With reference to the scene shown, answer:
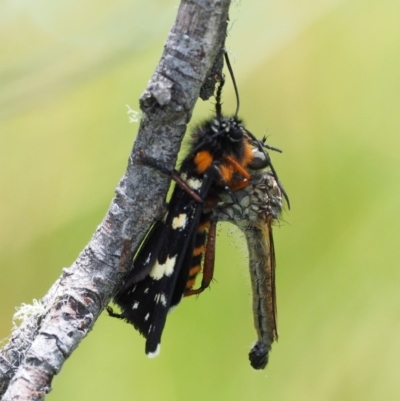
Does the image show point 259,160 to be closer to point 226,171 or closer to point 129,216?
point 226,171

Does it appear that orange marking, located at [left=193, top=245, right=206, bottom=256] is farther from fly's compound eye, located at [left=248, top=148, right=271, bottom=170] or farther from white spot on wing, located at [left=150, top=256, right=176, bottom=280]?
fly's compound eye, located at [left=248, top=148, right=271, bottom=170]

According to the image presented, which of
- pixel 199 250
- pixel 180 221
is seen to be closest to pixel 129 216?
pixel 180 221

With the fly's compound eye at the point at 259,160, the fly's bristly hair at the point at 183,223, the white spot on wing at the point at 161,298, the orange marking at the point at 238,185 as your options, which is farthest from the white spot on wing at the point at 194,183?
the white spot on wing at the point at 161,298

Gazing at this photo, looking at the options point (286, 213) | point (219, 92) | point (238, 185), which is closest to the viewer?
point (219, 92)

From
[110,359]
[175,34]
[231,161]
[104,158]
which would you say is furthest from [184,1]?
[110,359]

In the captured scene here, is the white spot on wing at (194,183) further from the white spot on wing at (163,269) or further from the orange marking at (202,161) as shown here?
the white spot on wing at (163,269)

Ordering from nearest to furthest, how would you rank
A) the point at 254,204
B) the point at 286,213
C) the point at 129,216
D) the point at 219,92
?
the point at 129,216 < the point at 219,92 < the point at 254,204 < the point at 286,213

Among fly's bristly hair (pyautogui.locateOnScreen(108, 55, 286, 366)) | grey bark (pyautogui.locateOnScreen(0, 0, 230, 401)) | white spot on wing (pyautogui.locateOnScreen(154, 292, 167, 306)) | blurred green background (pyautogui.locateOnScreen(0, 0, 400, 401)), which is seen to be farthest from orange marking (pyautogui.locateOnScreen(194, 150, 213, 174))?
blurred green background (pyautogui.locateOnScreen(0, 0, 400, 401))
